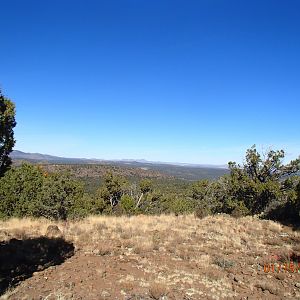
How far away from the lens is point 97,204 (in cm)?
3469

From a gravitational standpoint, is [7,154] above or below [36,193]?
above

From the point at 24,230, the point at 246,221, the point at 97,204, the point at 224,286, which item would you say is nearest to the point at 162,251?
the point at 224,286

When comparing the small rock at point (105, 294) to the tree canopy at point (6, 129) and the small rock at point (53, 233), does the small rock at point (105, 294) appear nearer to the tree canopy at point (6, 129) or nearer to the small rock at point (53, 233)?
the tree canopy at point (6, 129)

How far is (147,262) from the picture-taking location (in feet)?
39.0

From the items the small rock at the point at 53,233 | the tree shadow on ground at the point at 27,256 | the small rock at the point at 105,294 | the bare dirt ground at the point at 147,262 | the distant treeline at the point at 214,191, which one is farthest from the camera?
the distant treeline at the point at 214,191

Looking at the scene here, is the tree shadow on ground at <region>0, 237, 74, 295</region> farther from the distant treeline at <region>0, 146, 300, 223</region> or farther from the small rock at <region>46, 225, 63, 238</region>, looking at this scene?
the distant treeline at <region>0, 146, 300, 223</region>

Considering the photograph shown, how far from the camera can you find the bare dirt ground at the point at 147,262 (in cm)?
929

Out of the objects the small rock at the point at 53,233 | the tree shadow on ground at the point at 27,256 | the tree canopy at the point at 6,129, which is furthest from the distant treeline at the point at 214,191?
the tree canopy at the point at 6,129

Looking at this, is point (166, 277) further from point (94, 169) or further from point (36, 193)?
point (94, 169)

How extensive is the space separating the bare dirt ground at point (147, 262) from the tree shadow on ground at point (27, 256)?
1.1 inches

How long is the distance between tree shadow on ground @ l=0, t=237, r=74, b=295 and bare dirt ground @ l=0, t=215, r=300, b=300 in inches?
1.1

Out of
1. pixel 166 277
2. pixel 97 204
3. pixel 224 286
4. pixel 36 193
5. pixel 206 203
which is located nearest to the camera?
pixel 224 286

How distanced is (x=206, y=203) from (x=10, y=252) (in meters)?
22.6

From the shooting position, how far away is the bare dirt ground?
9289 millimetres
